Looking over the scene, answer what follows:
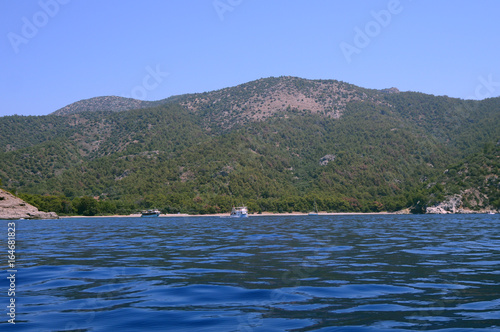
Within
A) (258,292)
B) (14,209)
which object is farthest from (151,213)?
(258,292)

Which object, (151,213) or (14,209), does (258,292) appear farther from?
(151,213)

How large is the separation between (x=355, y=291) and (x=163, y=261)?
12.8 m

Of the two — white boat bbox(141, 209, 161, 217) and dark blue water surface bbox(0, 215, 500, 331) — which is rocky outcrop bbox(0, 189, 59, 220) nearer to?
white boat bbox(141, 209, 161, 217)

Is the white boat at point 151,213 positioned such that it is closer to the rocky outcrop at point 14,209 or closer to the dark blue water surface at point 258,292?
the rocky outcrop at point 14,209

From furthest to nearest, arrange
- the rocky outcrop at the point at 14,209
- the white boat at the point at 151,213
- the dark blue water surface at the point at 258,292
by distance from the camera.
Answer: the white boat at the point at 151,213 < the rocky outcrop at the point at 14,209 < the dark blue water surface at the point at 258,292

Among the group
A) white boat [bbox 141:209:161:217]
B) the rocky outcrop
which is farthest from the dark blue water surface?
white boat [bbox 141:209:161:217]

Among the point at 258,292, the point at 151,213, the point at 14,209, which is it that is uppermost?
the point at 14,209

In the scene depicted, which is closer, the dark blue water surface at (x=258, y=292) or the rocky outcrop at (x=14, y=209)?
the dark blue water surface at (x=258, y=292)

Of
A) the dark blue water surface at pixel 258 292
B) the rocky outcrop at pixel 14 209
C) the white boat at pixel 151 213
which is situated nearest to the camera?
the dark blue water surface at pixel 258 292

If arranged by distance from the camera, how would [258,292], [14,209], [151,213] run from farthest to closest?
[151,213] < [14,209] < [258,292]

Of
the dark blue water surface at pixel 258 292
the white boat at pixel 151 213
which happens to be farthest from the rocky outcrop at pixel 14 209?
the dark blue water surface at pixel 258 292

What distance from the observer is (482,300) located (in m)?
14.6

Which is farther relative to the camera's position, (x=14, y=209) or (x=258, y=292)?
(x=14, y=209)

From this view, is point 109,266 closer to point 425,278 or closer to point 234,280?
point 234,280
